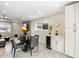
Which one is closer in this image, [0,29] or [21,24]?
[0,29]

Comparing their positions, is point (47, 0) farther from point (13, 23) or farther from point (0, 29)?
point (13, 23)

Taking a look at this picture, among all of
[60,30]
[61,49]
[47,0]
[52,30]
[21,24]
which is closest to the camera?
[47,0]

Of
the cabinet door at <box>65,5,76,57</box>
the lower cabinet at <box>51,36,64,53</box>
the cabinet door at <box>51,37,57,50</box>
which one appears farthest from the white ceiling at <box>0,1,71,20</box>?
the cabinet door at <box>51,37,57,50</box>

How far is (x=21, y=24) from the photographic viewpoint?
12.1 meters

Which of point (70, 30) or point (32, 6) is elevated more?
point (32, 6)

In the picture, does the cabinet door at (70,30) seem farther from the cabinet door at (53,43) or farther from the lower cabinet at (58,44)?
the cabinet door at (53,43)

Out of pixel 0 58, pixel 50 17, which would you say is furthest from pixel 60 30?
pixel 0 58

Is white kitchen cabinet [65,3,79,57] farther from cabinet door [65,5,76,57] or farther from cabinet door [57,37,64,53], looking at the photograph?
cabinet door [57,37,64,53]

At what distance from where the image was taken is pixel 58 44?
4.47 m

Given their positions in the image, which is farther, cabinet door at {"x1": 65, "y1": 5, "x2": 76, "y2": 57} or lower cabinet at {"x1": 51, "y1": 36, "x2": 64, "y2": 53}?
lower cabinet at {"x1": 51, "y1": 36, "x2": 64, "y2": 53}

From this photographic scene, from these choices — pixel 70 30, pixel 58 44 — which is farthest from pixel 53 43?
pixel 70 30

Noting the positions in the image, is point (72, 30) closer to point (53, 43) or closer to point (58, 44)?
point (58, 44)

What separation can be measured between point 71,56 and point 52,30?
301 cm

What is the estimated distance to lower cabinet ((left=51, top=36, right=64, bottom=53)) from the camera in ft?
13.9
